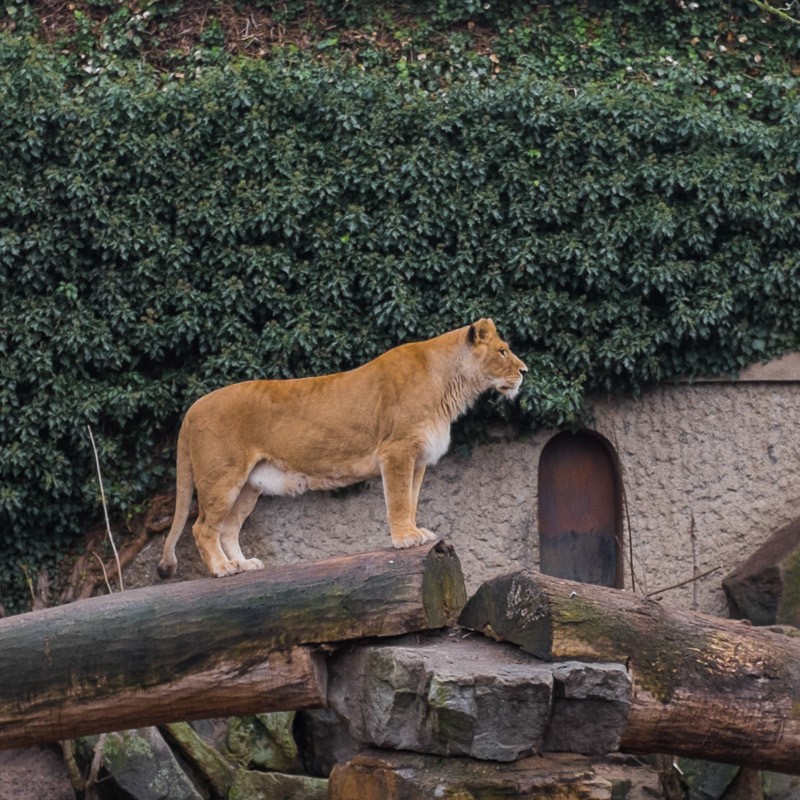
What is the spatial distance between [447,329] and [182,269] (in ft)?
8.37

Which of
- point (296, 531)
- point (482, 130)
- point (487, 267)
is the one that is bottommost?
point (296, 531)

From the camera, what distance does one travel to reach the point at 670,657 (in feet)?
22.2

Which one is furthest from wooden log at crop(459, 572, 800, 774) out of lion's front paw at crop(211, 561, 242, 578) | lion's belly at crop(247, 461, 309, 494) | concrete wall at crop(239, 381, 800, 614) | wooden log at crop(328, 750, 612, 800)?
concrete wall at crop(239, 381, 800, 614)

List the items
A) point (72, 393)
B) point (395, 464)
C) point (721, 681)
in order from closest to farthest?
point (721, 681) → point (395, 464) → point (72, 393)

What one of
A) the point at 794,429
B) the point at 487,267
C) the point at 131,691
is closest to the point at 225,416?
the point at 131,691

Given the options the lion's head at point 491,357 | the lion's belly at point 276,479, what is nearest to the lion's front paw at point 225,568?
the lion's belly at point 276,479

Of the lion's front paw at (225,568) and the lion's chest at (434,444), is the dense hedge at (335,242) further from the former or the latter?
the lion's front paw at (225,568)

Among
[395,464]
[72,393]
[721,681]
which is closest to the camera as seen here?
[721,681]

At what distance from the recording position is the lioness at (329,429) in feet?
28.7

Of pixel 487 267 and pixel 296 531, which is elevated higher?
pixel 487 267

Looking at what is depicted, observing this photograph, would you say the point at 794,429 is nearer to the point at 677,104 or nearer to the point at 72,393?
the point at 677,104

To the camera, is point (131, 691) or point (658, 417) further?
point (658, 417)

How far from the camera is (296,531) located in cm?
1248

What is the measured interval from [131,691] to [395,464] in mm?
2438
